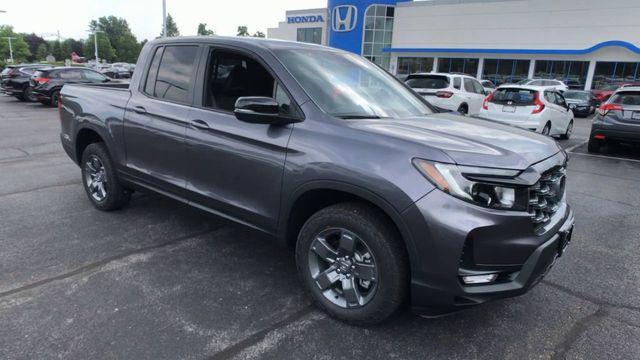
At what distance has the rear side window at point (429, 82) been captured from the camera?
1368 cm

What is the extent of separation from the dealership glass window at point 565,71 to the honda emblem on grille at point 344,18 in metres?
15.2

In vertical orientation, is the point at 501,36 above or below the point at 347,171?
above

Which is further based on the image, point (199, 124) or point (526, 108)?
point (526, 108)

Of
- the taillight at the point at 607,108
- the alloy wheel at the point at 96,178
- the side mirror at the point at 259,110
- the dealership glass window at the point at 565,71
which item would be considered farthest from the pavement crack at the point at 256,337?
the dealership glass window at the point at 565,71

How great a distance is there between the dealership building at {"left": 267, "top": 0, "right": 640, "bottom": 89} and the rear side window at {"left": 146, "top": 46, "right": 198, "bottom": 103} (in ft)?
113

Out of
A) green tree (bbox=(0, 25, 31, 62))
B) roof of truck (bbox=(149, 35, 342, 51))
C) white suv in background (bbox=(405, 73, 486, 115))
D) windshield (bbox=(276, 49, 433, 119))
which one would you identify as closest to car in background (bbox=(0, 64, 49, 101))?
white suv in background (bbox=(405, 73, 486, 115))

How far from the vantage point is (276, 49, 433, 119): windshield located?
3.11 m

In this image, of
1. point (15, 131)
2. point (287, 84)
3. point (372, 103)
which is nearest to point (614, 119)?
point (372, 103)

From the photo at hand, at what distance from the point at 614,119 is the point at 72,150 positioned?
983 centimetres

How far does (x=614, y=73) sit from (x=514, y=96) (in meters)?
26.3

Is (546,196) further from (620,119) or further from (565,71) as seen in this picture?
(565,71)

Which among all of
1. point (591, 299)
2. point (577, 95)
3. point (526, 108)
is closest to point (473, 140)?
point (591, 299)

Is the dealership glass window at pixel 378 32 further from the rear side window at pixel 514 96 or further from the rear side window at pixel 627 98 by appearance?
the rear side window at pixel 627 98

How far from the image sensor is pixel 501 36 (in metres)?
35.2
